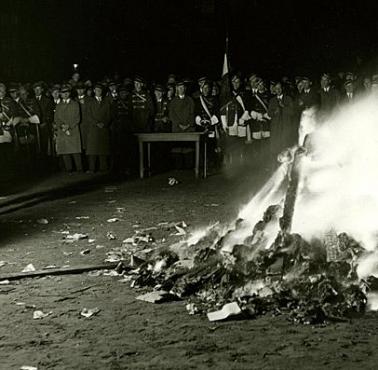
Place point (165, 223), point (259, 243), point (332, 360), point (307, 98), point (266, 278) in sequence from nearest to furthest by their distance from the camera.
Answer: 1. point (332, 360)
2. point (266, 278)
3. point (259, 243)
4. point (165, 223)
5. point (307, 98)

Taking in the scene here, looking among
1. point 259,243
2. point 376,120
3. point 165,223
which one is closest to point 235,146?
point 165,223

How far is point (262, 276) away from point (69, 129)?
446 inches

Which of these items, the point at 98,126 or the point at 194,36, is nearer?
the point at 98,126

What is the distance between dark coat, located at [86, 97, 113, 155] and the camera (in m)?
17.4

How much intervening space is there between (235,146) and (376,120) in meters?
8.87

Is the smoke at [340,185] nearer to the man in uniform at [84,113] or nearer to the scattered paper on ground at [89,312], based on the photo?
the scattered paper on ground at [89,312]

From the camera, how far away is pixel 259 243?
25.0 feet

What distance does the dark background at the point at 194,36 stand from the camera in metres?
27.2

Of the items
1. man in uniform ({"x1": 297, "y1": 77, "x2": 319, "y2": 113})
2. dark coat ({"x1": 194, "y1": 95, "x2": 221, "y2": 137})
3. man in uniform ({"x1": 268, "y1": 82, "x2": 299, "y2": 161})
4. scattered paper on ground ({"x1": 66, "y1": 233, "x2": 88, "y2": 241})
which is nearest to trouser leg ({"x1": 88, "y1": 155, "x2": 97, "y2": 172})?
dark coat ({"x1": 194, "y1": 95, "x2": 221, "y2": 137})

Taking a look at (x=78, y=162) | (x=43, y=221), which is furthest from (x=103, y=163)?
(x=43, y=221)

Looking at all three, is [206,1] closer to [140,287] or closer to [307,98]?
[307,98]

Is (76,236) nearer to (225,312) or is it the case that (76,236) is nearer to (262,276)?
(262,276)

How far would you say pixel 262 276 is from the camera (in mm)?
7129

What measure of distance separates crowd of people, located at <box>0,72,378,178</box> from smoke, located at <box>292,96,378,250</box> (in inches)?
339
